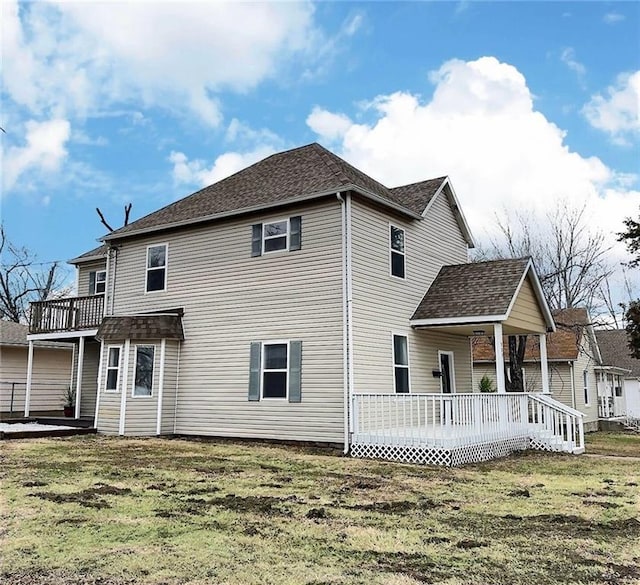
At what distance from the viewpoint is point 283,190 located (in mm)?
14750

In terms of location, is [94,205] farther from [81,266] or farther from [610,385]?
[610,385]

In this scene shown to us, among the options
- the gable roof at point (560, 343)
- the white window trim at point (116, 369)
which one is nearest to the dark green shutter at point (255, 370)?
the white window trim at point (116, 369)

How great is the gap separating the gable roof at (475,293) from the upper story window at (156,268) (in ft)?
22.0

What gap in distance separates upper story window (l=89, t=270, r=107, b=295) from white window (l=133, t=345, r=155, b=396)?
5.85 meters

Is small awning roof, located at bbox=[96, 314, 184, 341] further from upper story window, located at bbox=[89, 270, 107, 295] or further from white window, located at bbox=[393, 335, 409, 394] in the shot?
white window, located at bbox=[393, 335, 409, 394]

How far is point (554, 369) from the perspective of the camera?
82.2 ft

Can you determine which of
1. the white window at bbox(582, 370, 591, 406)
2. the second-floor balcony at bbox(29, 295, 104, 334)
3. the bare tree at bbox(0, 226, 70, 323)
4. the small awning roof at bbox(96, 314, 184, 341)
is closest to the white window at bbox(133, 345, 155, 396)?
the small awning roof at bbox(96, 314, 184, 341)

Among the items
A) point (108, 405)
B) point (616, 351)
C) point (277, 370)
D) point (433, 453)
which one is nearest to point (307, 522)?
point (433, 453)

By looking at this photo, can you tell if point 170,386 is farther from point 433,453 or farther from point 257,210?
point 433,453

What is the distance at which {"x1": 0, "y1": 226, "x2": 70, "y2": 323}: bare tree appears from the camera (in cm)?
3938

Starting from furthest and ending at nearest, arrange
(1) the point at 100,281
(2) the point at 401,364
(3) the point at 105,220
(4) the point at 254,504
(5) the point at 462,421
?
(3) the point at 105,220, (1) the point at 100,281, (2) the point at 401,364, (5) the point at 462,421, (4) the point at 254,504

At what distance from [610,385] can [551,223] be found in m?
8.76

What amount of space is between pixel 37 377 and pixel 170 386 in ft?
33.4

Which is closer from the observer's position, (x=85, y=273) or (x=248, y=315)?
(x=248, y=315)
